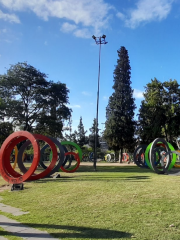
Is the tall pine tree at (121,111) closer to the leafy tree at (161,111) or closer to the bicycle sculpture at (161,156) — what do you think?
the leafy tree at (161,111)

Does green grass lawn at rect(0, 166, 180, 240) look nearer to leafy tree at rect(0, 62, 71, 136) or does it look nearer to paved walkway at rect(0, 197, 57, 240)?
paved walkway at rect(0, 197, 57, 240)

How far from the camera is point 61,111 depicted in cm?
2914

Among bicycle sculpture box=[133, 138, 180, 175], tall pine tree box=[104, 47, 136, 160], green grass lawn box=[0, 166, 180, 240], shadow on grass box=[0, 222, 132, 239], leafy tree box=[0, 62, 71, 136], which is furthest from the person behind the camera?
tall pine tree box=[104, 47, 136, 160]

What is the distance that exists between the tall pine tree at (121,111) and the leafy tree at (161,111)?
2252 mm

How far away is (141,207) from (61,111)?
74.6 feet

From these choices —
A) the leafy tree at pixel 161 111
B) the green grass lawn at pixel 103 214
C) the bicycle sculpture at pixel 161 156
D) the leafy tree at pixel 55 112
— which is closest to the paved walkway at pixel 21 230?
the green grass lawn at pixel 103 214

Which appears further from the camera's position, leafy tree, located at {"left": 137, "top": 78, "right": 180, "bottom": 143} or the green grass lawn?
leafy tree, located at {"left": 137, "top": 78, "right": 180, "bottom": 143}

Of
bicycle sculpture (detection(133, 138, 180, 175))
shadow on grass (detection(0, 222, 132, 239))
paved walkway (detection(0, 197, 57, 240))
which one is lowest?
paved walkway (detection(0, 197, 57, 240))

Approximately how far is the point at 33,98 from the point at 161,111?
62.2 feet

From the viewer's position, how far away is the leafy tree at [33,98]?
90.0ft

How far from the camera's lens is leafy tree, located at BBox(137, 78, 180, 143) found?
3475cm

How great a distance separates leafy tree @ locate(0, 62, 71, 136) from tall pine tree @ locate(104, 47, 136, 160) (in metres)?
11.6

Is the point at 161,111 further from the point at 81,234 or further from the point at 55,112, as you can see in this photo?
the point at 81,234

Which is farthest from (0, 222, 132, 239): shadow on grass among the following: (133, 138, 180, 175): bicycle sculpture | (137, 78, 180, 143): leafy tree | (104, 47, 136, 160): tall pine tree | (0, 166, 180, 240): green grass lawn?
(104, 47, 136, 160): tall pine tree
